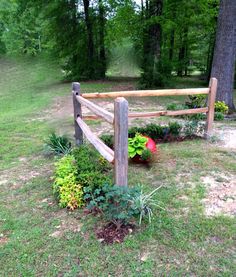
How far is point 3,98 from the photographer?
11.4m

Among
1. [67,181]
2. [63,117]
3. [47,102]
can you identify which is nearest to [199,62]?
[47,102]

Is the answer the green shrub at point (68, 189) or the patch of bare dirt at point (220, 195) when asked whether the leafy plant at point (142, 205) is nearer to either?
the patch of bare dirt at point (220, 195)

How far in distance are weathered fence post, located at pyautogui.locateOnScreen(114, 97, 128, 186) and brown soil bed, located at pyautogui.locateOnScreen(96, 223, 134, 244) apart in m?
0.40

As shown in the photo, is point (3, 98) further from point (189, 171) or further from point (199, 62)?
point (199, 62)

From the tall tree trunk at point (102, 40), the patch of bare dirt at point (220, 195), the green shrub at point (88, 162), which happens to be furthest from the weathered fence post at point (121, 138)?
the tall tree trunk at point (102, 40)

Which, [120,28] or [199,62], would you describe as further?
[199,62]

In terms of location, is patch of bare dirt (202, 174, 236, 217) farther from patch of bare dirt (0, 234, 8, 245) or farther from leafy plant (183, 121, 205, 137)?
patch of bare dirt (0, 234, 8, 245)

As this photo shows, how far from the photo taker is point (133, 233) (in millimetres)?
2424

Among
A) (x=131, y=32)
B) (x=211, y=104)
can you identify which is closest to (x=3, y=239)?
(x=211, y=104)

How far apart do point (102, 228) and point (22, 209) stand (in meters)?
1.00

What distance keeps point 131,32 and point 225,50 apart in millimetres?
6571

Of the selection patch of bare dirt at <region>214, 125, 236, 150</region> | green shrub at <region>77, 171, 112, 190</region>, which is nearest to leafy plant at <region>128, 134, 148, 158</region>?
green shrub at <region>77, 171, 112, 190</region>

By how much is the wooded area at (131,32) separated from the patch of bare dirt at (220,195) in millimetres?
7095

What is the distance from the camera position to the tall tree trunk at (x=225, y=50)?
6558 millimetres
